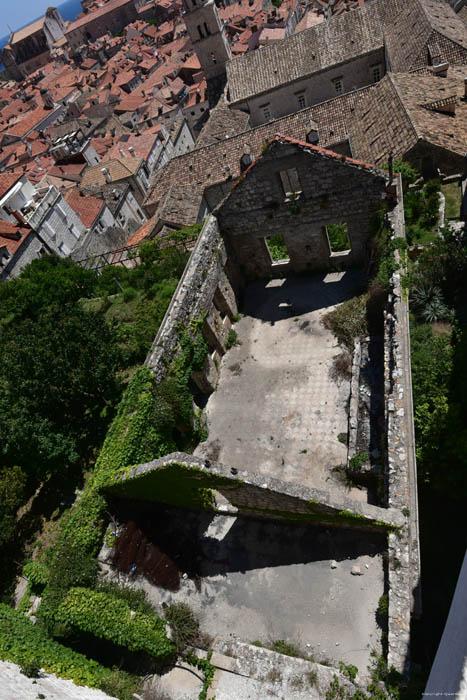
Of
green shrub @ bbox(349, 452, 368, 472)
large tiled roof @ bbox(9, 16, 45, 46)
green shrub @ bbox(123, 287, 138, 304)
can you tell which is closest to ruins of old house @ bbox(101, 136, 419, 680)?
green shrub @ bbox(349, 452, 368, 472)

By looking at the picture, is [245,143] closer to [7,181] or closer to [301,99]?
[301,99]

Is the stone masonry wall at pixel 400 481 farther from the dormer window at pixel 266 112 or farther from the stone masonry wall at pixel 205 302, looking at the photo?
the dormer window at pixel 266 112

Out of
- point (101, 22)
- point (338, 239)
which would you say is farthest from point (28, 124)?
point (338, 239)

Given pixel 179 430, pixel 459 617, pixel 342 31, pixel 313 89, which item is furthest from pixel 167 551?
pixel 342 31

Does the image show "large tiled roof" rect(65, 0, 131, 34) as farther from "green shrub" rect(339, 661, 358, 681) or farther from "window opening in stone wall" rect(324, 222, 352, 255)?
"green shrub" rect(339, 661, 358, 681)

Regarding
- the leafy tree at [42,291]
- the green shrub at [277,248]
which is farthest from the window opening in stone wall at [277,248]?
the leafy tree at [42,291]

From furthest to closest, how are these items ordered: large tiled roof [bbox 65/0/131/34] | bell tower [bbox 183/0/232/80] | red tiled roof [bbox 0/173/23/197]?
large tiled roof [bbox 65/0/131/34] < bell tower [bbox 183/0/232/80] < red tiled roof [bbox 0/173/23/197]
